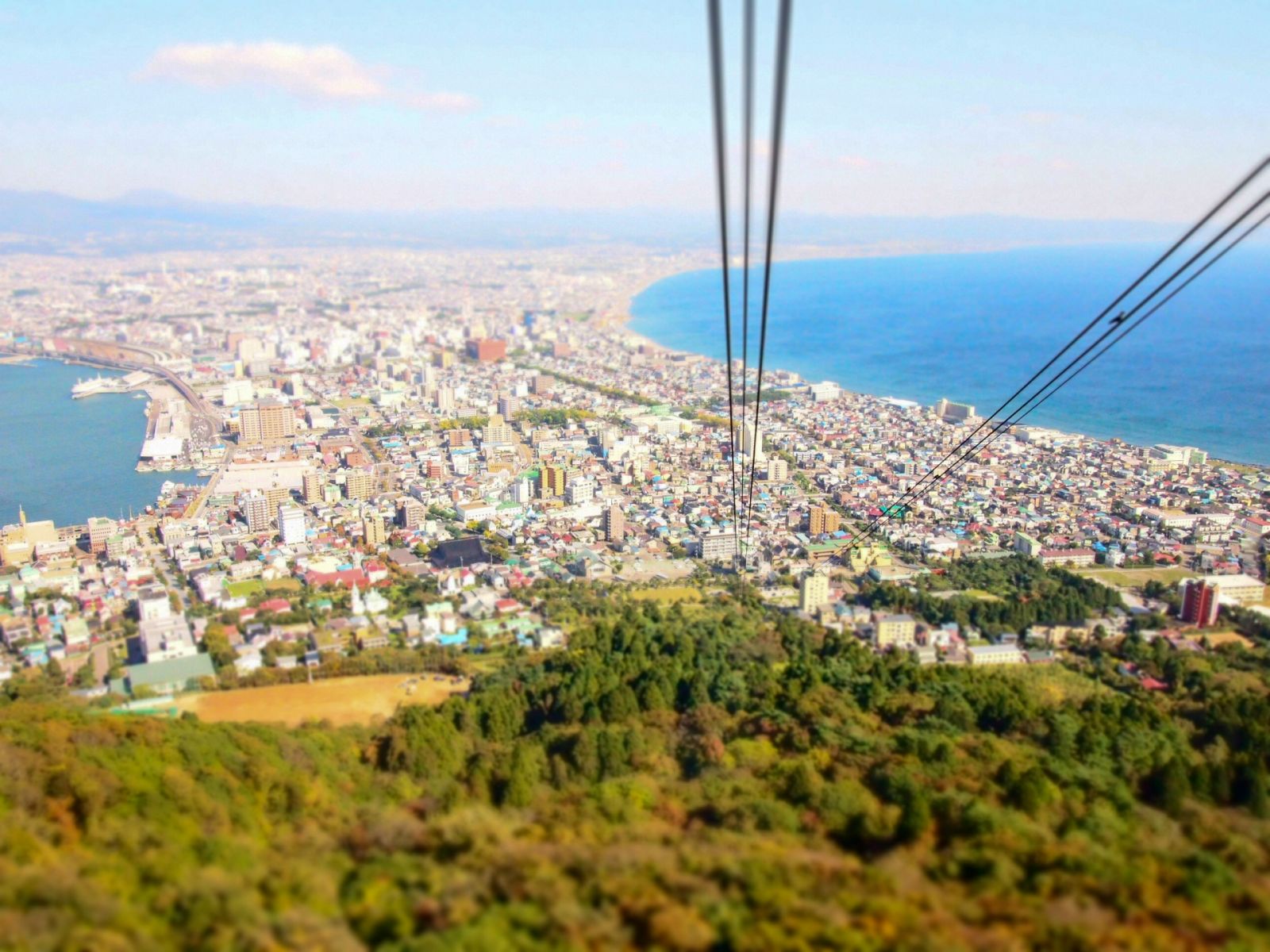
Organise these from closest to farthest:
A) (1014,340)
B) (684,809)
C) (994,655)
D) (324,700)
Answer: (684,809)
(324,700)
(994,655)
(1014,340)

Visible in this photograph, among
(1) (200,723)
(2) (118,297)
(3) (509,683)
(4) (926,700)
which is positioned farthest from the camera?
(2) (118,297)

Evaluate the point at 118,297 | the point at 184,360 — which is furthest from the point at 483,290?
the point at 184,360

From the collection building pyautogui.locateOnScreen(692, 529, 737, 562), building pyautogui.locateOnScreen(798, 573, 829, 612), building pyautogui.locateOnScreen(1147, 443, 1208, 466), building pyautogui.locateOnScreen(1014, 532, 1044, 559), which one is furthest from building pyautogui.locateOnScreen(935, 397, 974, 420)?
building pyautogui.locateOnScreen(798, 573, 829, 612)

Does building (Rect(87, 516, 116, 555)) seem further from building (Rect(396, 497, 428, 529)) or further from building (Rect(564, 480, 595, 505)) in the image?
building (Rect(564, 480, 595, 505))

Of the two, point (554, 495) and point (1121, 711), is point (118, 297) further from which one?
point (1121, 711)

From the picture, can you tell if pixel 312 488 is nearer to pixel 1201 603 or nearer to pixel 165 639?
pixel 165 639

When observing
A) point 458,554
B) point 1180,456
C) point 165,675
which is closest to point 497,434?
point 458,554
